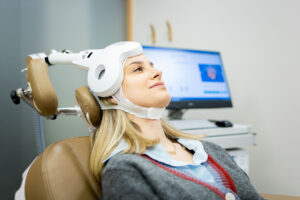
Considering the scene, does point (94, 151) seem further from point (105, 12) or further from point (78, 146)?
point (105, 12)

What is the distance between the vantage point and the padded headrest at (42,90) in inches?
34.5

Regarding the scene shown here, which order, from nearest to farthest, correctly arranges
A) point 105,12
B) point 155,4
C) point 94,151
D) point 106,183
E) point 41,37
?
point 106,183, point 94,151, point 41,37, point 105,12, point 155,4

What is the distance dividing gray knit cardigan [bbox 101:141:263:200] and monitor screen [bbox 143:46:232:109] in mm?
951

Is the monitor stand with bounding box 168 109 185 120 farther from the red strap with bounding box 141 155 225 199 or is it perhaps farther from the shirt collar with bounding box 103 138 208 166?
the red strap with bounding box 141 155 225 199

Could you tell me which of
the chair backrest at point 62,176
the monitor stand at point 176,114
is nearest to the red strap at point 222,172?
the chair backrest at point 62,176

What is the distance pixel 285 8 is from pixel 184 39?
80cm

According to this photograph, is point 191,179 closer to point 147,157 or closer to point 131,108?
point 147,157

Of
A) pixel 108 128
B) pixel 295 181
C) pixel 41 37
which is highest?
pixel 41 37

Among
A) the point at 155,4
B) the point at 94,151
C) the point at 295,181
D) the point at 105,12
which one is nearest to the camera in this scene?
the point at 94,151

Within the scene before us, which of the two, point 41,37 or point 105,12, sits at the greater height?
point 105,12

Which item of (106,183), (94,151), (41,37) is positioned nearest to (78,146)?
(94,151)

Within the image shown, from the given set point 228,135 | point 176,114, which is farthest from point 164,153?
point 176,114

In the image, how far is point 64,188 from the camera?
2.62 feet

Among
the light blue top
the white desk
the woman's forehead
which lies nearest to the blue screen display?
the white desk
